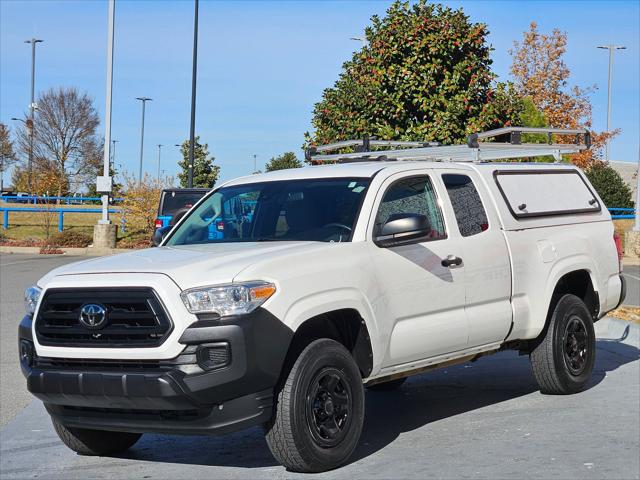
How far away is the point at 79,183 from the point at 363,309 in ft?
234

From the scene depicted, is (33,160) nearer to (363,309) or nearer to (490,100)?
(490,100)

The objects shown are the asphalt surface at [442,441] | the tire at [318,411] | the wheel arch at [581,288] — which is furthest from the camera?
the wheel arch at [581,288]

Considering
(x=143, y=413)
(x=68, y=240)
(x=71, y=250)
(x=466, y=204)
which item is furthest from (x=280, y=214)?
(x=68, y=240)

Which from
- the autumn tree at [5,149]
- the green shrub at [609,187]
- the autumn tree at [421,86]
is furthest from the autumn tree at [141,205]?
the autumn tree at [5,149]

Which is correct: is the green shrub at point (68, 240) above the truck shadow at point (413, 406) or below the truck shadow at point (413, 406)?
above

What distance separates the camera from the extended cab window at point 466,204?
24.7 ft

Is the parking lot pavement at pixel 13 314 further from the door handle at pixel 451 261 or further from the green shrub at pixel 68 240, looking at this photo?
the door handle at pixel 451 261

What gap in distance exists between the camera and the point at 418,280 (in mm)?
6840

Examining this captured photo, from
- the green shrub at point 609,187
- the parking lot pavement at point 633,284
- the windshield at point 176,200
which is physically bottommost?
the parking lot pavement at point 633,284

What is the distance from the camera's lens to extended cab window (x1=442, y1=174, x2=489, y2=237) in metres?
7.53

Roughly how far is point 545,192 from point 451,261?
1933 mm

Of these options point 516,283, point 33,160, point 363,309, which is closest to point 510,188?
point 516,283

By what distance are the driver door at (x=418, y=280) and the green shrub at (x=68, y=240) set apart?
26.2m

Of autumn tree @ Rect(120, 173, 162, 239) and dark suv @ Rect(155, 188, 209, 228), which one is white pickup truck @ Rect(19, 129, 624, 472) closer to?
dark suv @ Rect(155, 188, 209, 228)
